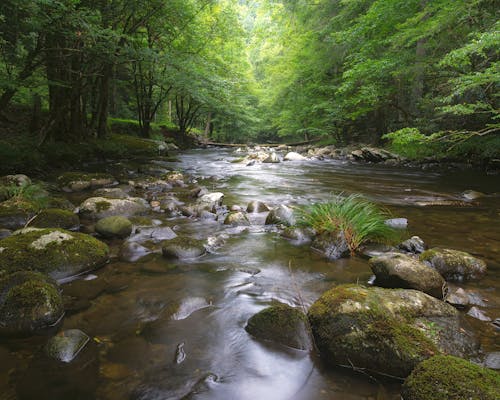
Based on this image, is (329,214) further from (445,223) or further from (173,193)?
(173,193)

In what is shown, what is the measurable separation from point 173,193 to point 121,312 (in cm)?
476

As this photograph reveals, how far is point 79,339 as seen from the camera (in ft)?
6.52

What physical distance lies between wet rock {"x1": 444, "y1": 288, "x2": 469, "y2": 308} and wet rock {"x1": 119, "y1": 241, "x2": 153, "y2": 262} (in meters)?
3.08

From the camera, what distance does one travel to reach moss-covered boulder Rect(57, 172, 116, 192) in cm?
684

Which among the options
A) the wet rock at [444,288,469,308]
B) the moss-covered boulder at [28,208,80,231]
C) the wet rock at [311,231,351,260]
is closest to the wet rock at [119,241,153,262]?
the moss-covered boulder at [28,208,80,231]

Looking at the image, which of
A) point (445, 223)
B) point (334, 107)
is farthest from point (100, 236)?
point (334, 107)

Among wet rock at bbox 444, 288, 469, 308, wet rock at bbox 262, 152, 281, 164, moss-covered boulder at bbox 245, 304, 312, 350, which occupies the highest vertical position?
wet rock at bbox 262, 152, 281, 164

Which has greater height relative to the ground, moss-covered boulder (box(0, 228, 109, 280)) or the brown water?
moss-covered boulder (box(0, 228, 109, 280))

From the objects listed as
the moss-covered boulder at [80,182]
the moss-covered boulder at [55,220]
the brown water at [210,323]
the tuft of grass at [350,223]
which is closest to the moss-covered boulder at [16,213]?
the moss-covered boulder at [55,220]

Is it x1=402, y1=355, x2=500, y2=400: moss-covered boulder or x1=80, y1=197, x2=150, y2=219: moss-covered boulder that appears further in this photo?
x1=80, y1=197, x2=150, y2=219: moss-covered boulder

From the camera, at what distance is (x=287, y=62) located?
72.4ft

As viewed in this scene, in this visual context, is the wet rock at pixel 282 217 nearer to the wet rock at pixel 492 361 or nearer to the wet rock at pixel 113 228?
the wet rock at pixel 113 228

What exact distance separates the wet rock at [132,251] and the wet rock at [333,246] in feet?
6.82

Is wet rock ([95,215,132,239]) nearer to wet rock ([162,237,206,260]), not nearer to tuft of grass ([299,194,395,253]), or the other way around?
wet rock ([162,237,206,260])
